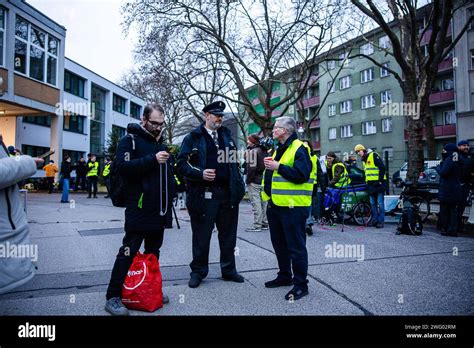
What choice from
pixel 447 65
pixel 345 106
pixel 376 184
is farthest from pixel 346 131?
pixel 376 184

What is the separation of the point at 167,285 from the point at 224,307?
107 cm

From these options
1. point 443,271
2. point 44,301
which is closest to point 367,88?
point 443,271

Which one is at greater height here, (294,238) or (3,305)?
(294,238)

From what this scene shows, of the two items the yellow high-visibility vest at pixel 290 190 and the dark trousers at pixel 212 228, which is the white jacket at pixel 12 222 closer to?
the dark trousers at pixel 212 228

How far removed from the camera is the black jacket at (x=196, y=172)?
4418 millimetres

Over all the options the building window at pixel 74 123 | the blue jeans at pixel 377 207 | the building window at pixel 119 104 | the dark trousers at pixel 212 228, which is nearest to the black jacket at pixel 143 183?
the dark trousers at pixel 212 228

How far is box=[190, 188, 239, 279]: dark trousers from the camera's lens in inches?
179

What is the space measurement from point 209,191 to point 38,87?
22.1 metres

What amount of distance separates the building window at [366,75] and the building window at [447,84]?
24.8 ft

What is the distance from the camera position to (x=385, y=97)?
135ft

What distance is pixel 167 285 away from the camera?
14.7ft
